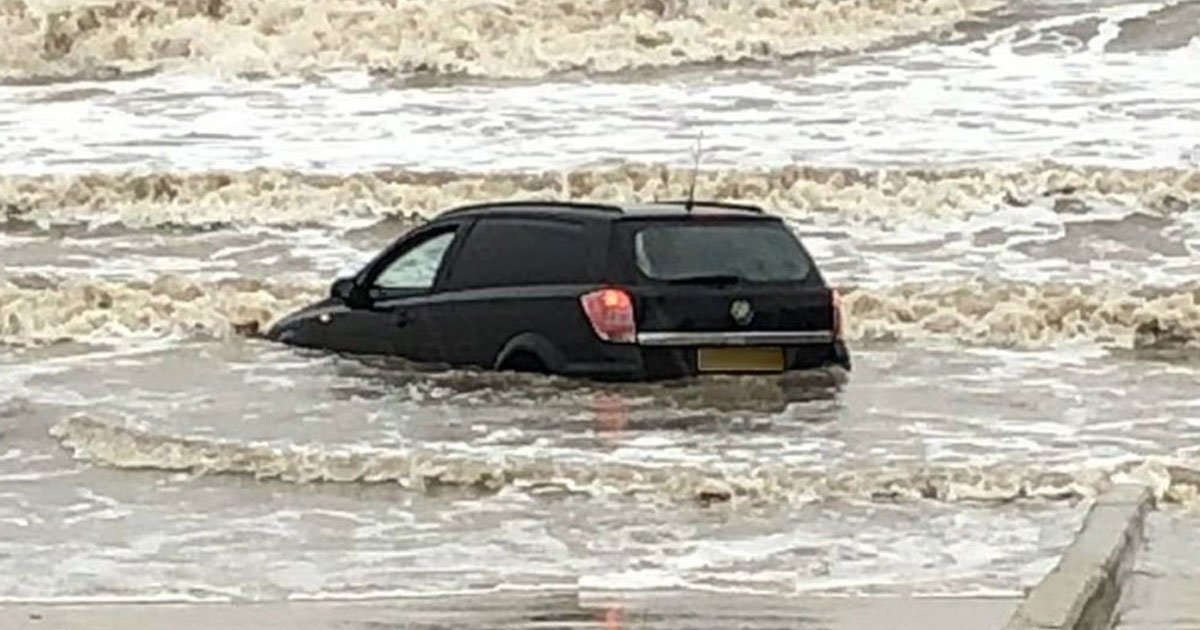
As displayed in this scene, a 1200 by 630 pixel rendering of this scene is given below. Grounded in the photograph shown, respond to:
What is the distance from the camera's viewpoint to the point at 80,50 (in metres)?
42.3

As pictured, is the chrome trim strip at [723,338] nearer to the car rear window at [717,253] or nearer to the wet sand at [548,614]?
the car rear window at [717,253]

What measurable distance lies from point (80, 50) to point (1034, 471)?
1183 inches

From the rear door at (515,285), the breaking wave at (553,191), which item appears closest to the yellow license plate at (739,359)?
the rear door at (515,285)

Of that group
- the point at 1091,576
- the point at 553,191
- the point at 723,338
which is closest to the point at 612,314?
the point at 723,338

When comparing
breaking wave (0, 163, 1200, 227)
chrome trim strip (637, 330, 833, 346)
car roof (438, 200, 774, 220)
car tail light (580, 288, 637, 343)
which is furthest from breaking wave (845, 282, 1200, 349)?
breaking wave (0, 163, 1200, 227)

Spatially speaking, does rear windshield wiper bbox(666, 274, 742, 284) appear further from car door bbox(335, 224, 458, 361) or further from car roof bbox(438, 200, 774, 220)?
car door bbox(335, 224, 458, 361)

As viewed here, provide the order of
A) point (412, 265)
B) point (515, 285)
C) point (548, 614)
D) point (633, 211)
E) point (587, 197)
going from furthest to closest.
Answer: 1. point (587, 197)
2. point (412, 265)
3. point (515, 285)
4. point (633, 211)
5. point (548, 614)

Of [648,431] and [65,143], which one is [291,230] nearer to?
[65,143]

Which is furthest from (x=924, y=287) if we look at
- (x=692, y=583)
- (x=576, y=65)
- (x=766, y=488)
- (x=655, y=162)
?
(x=576, y=65)

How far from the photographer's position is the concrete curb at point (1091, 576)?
9320 mm

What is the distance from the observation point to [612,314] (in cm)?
1716

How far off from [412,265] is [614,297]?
88.1 inches

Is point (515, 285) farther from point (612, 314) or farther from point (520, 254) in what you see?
point (612, 314)

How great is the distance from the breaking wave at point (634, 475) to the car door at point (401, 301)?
286 cm
